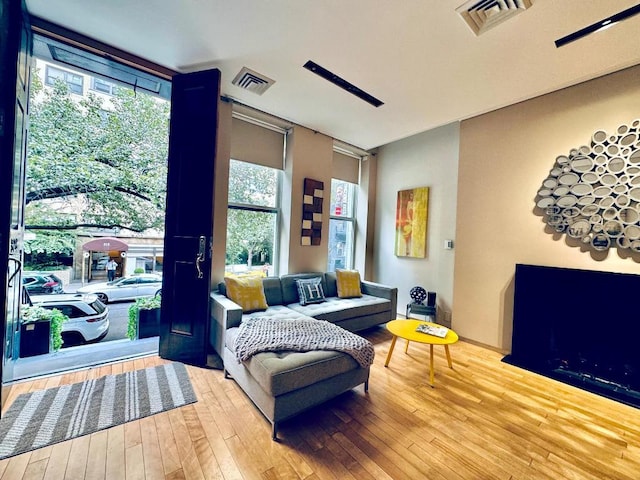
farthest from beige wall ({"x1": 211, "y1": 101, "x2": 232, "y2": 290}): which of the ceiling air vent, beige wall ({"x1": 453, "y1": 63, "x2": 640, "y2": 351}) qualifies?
beige wall ({"x1": 453, "y1": 63, "x2": 640, "y2": 351})

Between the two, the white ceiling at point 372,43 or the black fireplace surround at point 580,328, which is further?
the black fireplace surround at point 580,328

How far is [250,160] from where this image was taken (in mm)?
3598

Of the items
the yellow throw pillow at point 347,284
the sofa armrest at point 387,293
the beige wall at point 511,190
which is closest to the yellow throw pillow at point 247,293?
the yellow throw pillow at point 347,284

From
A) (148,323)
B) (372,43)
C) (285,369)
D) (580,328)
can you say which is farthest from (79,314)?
(580,328)

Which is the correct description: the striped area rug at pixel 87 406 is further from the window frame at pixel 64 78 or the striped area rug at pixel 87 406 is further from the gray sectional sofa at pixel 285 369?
the window frame at pixel 64 78

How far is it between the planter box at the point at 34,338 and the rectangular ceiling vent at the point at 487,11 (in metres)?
4.48

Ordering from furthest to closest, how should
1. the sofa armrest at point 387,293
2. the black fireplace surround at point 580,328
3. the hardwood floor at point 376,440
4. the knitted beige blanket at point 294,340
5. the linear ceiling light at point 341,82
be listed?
the sofa armrest at point 387,293, the linear ceiling light at point 341,82, the black fireplace surround at point 580,328, the knitted beige blanket at point 294,340, the hardwood floor at point 376,440

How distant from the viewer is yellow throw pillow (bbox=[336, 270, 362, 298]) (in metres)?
3.84

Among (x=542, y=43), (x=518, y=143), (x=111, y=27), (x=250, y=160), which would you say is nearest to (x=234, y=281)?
(x=250, y=160)

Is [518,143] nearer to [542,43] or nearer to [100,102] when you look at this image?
[542,43]

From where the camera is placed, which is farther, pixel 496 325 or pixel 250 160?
pixel 250 160

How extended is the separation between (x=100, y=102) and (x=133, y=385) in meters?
3.12

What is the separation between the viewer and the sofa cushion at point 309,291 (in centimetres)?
345

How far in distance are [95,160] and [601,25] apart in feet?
16.1
